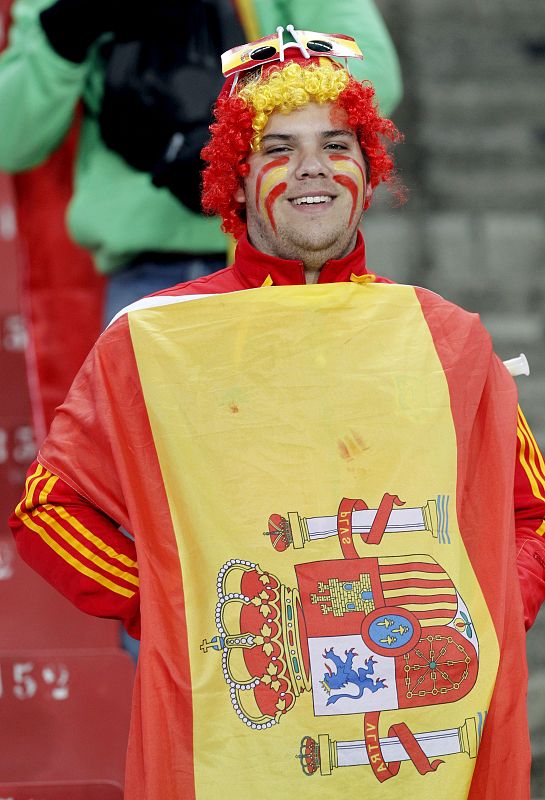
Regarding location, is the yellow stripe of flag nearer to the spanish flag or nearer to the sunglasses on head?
the spanish flag

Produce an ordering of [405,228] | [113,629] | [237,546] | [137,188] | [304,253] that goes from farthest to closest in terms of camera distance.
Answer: [405,228] → [113,629] → [137,188] → [304,253] → [237,546]

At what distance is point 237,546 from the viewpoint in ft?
7.43

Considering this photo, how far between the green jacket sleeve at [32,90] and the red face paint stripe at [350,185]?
48.8 inches

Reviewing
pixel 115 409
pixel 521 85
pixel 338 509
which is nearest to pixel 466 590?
pixel 338 509

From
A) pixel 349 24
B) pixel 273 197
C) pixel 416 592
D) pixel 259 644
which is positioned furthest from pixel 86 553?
pixel 349 24

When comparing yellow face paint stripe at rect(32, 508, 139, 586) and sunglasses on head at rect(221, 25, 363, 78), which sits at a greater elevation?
sunglasses on head at rect(221, 25, 363, 78)

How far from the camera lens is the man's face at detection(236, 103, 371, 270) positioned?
2.49 meters

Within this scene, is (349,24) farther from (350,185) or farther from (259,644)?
(259,644)

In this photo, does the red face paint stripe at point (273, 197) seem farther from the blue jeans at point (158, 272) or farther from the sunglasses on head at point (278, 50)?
the blue jeans at point (158, 272)

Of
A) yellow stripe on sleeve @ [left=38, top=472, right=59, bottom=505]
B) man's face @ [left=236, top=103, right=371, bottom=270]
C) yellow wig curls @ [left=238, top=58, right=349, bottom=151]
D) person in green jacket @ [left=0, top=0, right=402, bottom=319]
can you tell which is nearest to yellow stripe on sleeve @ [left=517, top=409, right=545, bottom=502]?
man's face @ [left=236, top=103, right=371, bottom=270]

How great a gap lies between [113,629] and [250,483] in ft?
5.76

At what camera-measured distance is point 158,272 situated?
3584mm

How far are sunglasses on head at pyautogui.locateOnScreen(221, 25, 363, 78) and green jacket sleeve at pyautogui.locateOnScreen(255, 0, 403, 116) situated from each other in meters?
0.88

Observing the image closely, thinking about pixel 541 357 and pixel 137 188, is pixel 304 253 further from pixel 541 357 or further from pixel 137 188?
pixel 541 357
